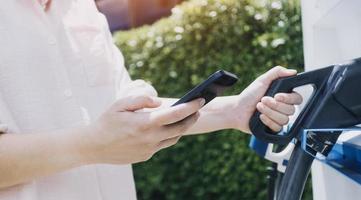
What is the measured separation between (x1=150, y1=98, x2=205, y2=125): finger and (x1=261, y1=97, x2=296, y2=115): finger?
255mm

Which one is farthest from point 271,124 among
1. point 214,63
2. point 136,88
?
point 214,63

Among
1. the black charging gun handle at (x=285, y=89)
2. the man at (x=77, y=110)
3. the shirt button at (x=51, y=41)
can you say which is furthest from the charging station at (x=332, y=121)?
the shirt button at (x=51, y=41)

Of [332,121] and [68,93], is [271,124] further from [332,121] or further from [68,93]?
[68,93]

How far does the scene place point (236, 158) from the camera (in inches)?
166

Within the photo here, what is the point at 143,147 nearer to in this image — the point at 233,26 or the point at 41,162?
the point at 41,162

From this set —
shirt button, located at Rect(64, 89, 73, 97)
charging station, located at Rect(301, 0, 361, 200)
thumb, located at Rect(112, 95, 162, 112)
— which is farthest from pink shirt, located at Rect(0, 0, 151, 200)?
charging station, located at Rect(301, 0, 361, 200)

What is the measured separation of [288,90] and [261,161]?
9.26ft

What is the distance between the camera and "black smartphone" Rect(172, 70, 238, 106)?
3.97ft

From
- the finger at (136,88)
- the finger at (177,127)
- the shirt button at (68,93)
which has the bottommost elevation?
the finger at (136,88)

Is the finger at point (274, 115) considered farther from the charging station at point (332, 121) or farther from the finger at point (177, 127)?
the finger at point (177, 127)

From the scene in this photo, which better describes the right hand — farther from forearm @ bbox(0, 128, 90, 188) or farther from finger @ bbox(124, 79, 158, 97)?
finger @ bbox(124, 79, 158, 97)

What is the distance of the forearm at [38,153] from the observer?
1383mm

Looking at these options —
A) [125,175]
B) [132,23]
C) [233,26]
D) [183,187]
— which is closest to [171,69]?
[233,26]

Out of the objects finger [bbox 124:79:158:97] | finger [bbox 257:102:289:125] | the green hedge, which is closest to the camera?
finger [bbox 257:102:289:125]
